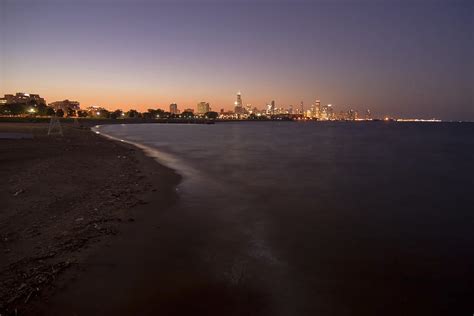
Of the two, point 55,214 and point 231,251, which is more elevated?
point 55,214

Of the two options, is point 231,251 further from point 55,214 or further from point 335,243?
point 55,214

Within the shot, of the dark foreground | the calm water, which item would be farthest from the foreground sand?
the calm water

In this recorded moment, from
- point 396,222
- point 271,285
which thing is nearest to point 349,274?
point 271,285

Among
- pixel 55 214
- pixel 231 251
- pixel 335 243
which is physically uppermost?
pixel 55 214

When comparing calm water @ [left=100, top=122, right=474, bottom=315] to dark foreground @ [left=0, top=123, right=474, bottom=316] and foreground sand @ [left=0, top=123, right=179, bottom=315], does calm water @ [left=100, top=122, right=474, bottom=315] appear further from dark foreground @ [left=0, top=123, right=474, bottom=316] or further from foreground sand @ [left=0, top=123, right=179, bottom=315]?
foreground sand @ [left=0, top=123, right=179, bottom=315]

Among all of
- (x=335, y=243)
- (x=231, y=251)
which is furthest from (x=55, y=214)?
(x=335, y=243)

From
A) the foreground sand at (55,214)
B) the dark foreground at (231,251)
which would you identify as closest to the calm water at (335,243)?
the dark foreground at (231,251)

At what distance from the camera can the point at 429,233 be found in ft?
39.9

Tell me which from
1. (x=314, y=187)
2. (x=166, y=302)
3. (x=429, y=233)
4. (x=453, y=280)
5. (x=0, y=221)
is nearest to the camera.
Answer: (x=166, y=302)

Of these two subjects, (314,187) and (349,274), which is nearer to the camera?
(349,274)

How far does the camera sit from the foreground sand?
726 centimetres

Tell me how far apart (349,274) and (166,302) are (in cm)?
504

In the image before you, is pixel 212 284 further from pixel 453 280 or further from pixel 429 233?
pixel 429 233

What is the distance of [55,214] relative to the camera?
11328 millimetres
